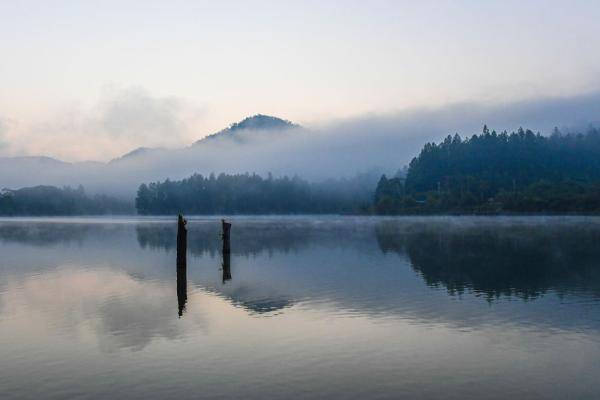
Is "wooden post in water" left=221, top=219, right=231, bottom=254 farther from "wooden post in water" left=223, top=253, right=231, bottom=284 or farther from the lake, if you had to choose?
the lake

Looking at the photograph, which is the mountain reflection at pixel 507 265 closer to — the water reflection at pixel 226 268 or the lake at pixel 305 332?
the lake at pixel 305 332

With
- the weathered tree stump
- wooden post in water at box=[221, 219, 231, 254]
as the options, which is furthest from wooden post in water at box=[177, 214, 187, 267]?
wooden post in water at box=[221, 219, 231, 254]

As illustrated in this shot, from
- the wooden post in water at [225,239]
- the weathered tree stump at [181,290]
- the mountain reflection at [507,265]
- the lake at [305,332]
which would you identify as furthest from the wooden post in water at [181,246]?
the mountain reflection at [507,265]

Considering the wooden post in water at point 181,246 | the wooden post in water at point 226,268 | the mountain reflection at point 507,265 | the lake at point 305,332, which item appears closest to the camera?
the lake at point 305,332

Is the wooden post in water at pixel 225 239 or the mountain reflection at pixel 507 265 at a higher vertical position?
the wooden post in water at pixel 225 239

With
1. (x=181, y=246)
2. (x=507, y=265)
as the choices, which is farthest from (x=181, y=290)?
(x=507, y=265)

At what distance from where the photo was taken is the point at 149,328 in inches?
1087

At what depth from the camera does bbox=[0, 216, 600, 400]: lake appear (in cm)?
1866

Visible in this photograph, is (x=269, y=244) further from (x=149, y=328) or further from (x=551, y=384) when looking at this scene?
(x=551, y=384)

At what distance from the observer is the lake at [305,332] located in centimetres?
1866

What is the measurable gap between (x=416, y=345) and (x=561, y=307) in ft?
40.6

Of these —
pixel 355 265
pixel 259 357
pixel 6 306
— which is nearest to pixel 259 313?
pixel 259 357

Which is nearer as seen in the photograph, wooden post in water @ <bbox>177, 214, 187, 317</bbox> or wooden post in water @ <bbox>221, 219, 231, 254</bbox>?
wooden post in water @ <bbox>177, 214, 187, 317</bbox>

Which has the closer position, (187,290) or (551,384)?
(551,384)
